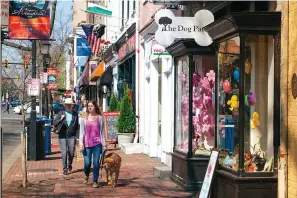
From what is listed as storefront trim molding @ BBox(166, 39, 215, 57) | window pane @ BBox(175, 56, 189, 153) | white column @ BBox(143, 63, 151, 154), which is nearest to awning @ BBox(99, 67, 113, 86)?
white column @ BBox(143, 63, 151, 154)

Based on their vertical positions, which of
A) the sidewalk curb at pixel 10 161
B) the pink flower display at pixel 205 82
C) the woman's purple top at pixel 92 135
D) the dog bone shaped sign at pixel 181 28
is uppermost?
the dog bone shaped sign at pixel 181 28

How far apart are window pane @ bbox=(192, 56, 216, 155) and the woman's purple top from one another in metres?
1.91

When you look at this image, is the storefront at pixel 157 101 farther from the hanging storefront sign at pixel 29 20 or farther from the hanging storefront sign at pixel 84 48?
the hanging storefront sign at pixel 84 48

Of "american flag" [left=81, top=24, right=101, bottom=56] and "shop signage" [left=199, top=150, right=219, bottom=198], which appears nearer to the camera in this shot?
"shop signage" [left=199, top=150, right=219, bottom=198]

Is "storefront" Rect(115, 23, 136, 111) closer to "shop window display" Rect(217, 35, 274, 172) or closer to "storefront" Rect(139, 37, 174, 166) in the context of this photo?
"storefront" Rect(139, 37, 174, 166)

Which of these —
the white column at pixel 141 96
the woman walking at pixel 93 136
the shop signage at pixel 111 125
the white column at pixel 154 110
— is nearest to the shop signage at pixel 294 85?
the woman walking at pixel 93 136

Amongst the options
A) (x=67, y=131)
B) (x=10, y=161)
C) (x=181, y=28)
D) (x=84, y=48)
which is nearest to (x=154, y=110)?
(x=67, y=131)

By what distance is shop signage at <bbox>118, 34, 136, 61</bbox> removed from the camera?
20.2m

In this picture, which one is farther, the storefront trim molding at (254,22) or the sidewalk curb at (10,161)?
the sidewalk curb at (10,161)

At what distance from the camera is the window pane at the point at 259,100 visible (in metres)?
7.96

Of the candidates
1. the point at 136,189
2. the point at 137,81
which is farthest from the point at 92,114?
the point at 137,81

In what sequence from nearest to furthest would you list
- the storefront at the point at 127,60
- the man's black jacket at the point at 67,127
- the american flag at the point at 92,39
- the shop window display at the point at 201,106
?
the shop window display at the point at 201,106
the man's black jacket at the point at 67,127
the storefront at the point at 127,60
the american flag at the point at 92,39

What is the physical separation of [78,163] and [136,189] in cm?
508

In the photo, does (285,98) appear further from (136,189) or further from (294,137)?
(136,189)
